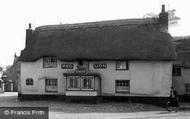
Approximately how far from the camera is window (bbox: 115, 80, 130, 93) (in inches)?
1367

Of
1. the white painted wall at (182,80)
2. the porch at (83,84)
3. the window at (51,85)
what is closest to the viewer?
the porch at (83,84)

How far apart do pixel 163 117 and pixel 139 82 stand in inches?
408

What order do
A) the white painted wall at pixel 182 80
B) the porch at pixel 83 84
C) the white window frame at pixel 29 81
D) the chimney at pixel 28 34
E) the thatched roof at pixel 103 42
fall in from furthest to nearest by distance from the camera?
the chimney at pixel 28 34, the white window frame at pixel 29 81, the white painted wall at pixel 182 80, the porch at pixel 83 84, the thatched roof at pixel 103 42

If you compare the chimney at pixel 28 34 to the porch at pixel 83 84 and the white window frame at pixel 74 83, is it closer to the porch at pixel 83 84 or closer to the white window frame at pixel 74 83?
the porch at pixel 83 84

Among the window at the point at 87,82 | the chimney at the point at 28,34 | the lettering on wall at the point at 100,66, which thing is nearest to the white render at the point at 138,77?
the lettering on wall at the point at 100,66

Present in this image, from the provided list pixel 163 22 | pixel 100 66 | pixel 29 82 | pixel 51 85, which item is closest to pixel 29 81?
pixel 29 82

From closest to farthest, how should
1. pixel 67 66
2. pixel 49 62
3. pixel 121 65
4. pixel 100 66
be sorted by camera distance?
A: pixel 121 65, pixel 100 66, pixel 67 66, pixel 49 62

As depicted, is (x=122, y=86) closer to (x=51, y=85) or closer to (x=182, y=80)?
(x=182, y=80)

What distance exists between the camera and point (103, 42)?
3644 cm

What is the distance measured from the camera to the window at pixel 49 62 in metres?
37.9

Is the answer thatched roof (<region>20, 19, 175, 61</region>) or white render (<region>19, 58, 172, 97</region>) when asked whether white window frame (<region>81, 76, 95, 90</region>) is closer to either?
white render (<region>19, 58, 172, 97</region>)

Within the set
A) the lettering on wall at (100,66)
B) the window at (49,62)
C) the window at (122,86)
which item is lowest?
the window at (122,86)

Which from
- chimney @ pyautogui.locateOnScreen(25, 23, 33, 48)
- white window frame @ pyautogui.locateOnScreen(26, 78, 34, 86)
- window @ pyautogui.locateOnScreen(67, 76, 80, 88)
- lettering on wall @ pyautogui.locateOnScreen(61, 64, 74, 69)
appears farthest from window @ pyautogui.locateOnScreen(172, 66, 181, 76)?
chimney @ pyautogui.locateOnScreen(25, 23, 33, 48)

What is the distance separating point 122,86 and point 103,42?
550 cm
